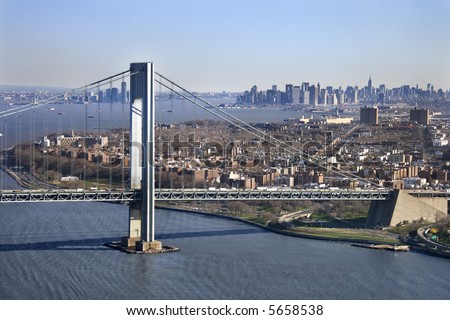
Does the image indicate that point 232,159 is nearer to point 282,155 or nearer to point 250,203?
point 282,155

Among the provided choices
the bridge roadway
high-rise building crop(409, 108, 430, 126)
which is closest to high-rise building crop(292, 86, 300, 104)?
high-rise building crop(409, 108, 430, 126)

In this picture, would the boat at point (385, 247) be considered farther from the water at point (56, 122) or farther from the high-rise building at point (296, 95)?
the high-rise building at point (296, 95)

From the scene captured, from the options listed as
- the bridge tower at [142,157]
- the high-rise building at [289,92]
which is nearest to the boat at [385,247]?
the bridge tower at [142,157]

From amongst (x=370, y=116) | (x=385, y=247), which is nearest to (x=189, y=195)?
(x=385, y=247)

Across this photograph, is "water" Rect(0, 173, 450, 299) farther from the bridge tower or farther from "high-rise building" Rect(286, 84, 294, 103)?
"high-rise building" Rect(286, 84, 294, 103)

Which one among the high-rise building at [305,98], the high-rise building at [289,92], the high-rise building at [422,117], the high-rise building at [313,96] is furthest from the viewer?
the high-rise building at [313,96]

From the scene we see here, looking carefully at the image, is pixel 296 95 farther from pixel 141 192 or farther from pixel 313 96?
pixel 141 192

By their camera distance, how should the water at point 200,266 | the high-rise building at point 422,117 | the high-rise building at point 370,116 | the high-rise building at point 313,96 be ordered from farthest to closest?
the high-rise building at point 313,96 < the high-rise building at point 370,116 < the high-rise building at point 422,117 < the water at point 200,266
